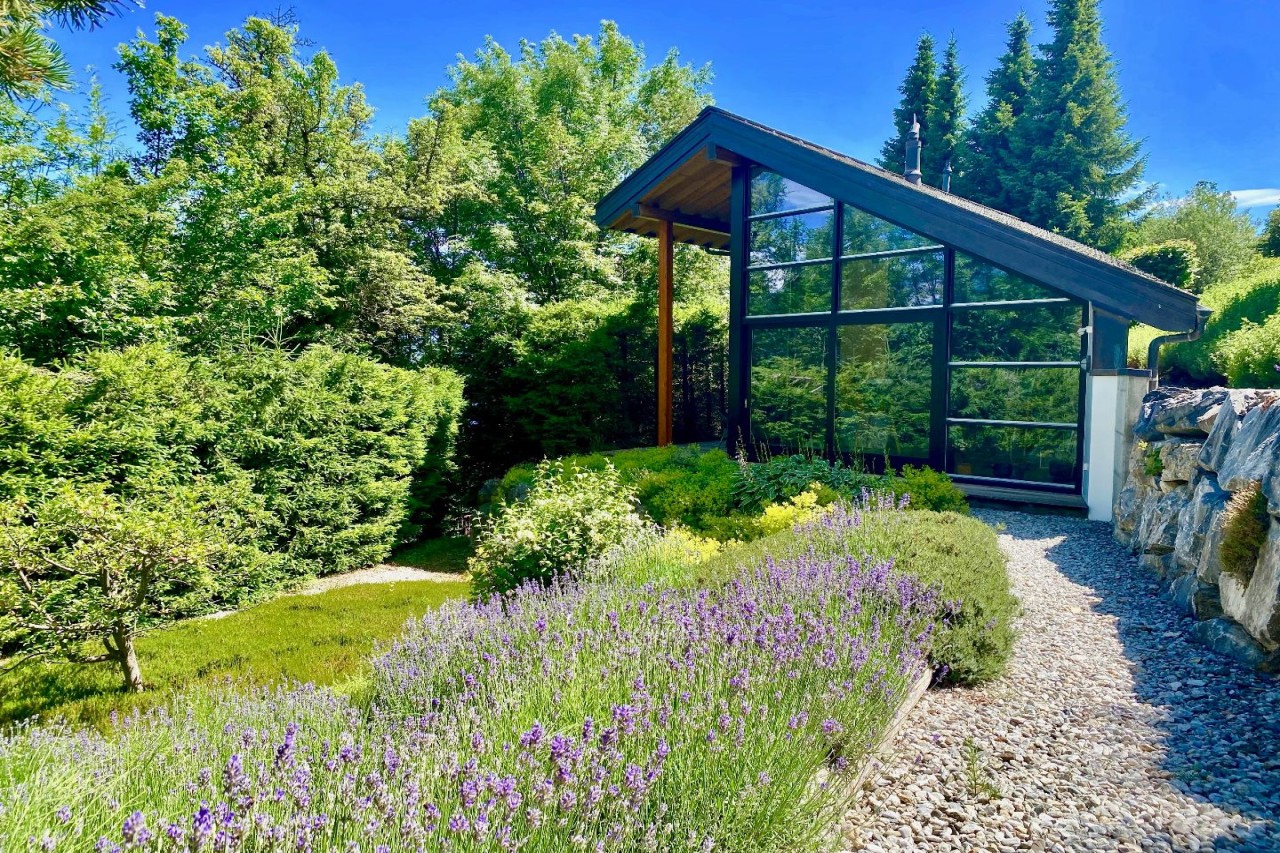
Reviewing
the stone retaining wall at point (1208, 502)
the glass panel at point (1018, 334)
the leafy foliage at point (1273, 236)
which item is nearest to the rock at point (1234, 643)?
the stone retaining wall at point (1208, 502)

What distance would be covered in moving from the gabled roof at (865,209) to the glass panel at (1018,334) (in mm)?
500

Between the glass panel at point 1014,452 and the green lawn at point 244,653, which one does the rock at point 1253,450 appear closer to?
the glass panel at point 1014,452

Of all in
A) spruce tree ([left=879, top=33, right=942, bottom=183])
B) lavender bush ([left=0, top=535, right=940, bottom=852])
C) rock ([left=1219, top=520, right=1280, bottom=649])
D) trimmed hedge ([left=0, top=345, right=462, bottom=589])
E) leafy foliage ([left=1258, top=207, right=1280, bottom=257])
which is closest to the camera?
lavender bush ([left=0, top=535, right=940, bottom=852])

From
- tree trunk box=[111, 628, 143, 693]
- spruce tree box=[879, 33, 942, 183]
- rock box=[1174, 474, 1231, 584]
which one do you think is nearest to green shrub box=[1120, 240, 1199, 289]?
rock box=[1174, 474, 1231, 584]

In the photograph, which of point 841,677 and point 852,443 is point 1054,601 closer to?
point 841,677

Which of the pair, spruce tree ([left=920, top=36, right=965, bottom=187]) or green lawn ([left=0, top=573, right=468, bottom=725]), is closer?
green lawn ([left=0, top=573, right=468, bottom=725])

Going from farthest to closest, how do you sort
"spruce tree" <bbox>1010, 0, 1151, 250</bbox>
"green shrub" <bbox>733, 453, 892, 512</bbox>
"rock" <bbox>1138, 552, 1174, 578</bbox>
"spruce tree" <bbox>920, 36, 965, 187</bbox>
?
1. "spruce tree" <bbox>920, 36, 965, 187</bbox>
2. "spruce tree" <bbox>1010, 0, 1151, 250</bbox>
3. "green shrub" <bbox>733, 453, 892, 512</bbox>
4. "rock" <bbox>1138, 552, 1174, 578</bbox>

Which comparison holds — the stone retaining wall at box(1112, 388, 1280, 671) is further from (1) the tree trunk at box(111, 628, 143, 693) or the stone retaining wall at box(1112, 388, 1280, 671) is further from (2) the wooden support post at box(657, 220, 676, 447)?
(1) the tree trunk at box(111, 628, 143, 693)

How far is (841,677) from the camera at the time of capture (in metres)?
2.63

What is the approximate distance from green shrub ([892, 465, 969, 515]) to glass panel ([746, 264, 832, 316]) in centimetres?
330

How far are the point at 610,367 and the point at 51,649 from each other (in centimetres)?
838

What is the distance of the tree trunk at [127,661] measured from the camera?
4.59 meters

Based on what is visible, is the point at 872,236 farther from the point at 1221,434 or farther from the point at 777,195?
the point at 1221,434

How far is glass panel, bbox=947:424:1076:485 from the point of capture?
7730mm
